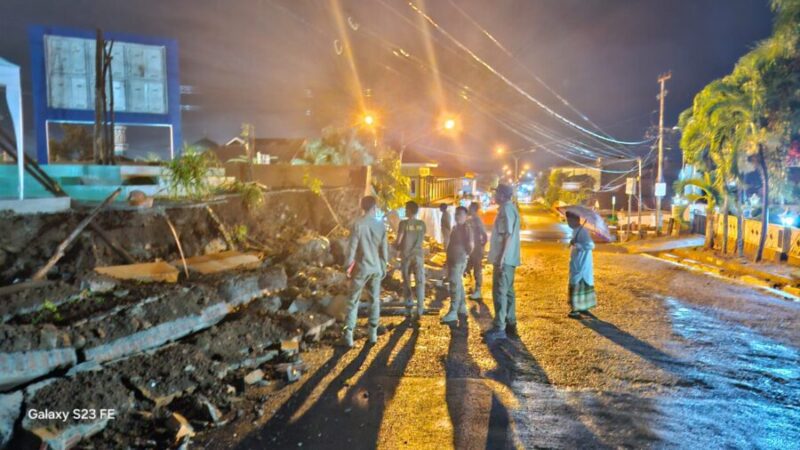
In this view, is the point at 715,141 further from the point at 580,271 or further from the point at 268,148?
the point at 268,148

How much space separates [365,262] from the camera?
6.66m

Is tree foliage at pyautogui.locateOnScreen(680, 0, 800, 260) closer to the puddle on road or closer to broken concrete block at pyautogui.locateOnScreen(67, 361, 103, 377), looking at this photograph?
the puddle on road

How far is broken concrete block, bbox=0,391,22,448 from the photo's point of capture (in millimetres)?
3934

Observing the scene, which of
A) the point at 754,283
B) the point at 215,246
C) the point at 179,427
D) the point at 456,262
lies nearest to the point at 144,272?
the point at 215,246

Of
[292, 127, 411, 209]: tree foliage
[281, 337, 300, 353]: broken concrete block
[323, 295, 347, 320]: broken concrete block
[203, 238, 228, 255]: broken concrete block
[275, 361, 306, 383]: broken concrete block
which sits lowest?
[275, 361, 306, 383]: broken concrete block

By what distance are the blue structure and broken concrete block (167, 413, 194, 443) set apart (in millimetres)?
8042

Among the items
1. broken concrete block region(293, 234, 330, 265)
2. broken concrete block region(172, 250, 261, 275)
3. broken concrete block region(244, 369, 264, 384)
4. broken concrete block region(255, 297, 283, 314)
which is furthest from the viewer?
broken concrete block region(293, 234, 330, 265)

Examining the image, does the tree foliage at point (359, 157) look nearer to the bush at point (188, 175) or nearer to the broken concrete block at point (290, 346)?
the bush at point (188, 175)

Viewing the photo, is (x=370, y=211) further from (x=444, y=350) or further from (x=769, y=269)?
(x=769, y=269)

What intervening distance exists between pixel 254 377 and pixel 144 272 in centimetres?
266

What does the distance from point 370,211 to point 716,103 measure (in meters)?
13.1

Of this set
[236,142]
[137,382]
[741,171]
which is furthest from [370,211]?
[236,142]

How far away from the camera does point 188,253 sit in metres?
8.46

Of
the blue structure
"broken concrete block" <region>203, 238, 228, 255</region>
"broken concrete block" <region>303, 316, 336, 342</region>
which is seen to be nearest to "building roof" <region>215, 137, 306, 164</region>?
the blue structure
